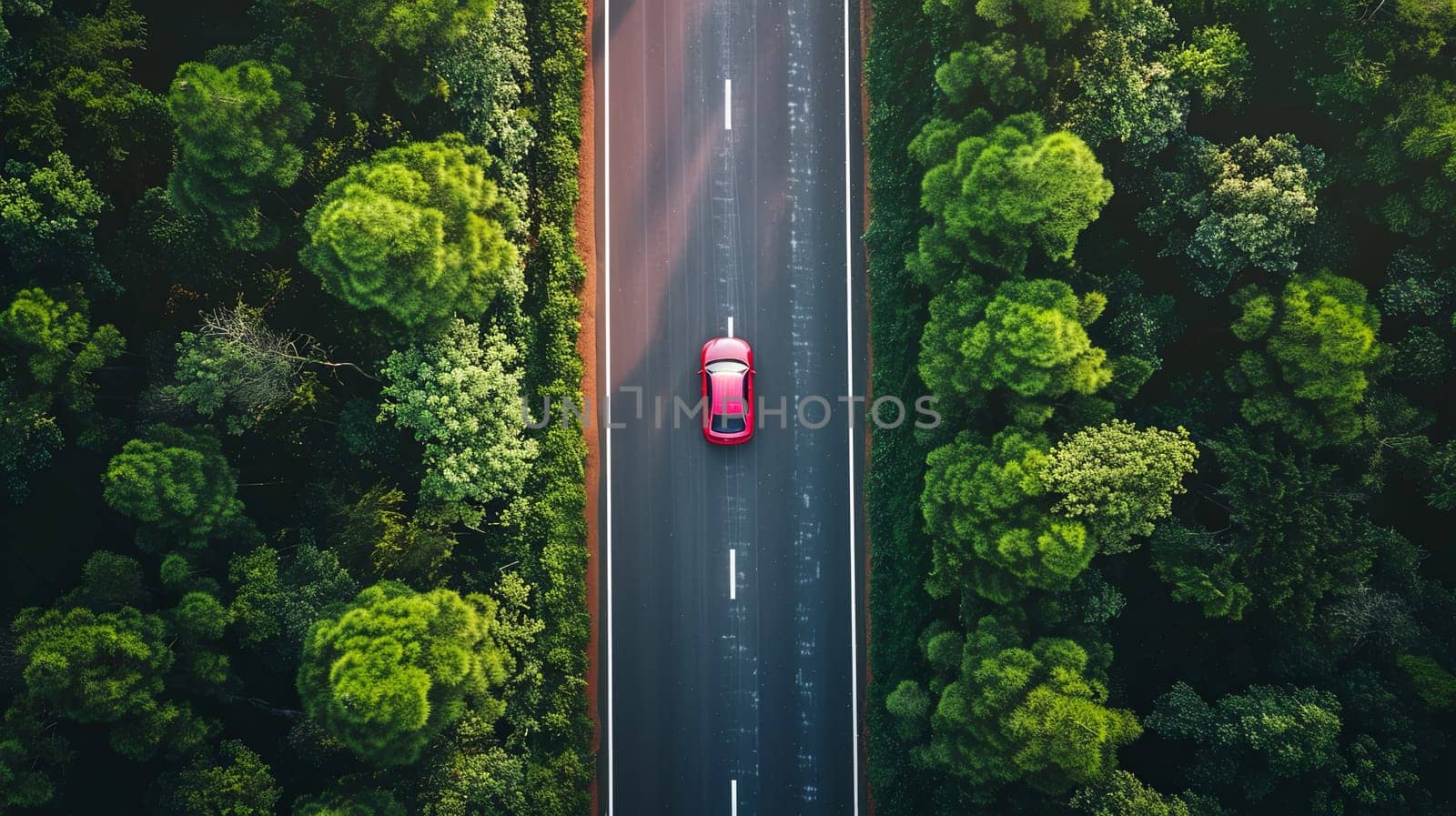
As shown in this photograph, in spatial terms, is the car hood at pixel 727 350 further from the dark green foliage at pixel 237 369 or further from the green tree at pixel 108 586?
the green tree at pixel 108 586

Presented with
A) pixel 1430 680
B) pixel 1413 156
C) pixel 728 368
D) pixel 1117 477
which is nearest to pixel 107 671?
pixel 728 368

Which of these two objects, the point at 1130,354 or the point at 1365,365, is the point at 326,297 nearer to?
the point at 1130,354

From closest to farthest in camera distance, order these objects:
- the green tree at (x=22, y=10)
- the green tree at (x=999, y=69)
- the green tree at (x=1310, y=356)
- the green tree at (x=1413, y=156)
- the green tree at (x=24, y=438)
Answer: the green tree at (x=1413, y=156) < the green tree at (x=1310, y=356) < the green tree at (x=999, y=69) < the green tree at (x=22, y=10) < the green tree at (x=24, y=438)

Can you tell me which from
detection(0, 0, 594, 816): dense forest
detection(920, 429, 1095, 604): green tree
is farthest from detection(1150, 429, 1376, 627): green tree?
detection(0, 0, 594, 816): dense forest

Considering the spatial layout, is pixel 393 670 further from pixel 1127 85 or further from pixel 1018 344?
pixel 1127 85

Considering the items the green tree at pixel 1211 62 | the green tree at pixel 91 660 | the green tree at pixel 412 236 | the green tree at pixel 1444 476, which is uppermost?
the green tree at pixel 1211 62

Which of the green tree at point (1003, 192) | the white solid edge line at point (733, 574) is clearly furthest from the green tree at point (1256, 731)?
the green tree at point (1003, 192)

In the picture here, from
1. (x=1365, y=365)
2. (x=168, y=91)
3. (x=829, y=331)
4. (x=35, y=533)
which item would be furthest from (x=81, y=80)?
(x=1365, y=365)
